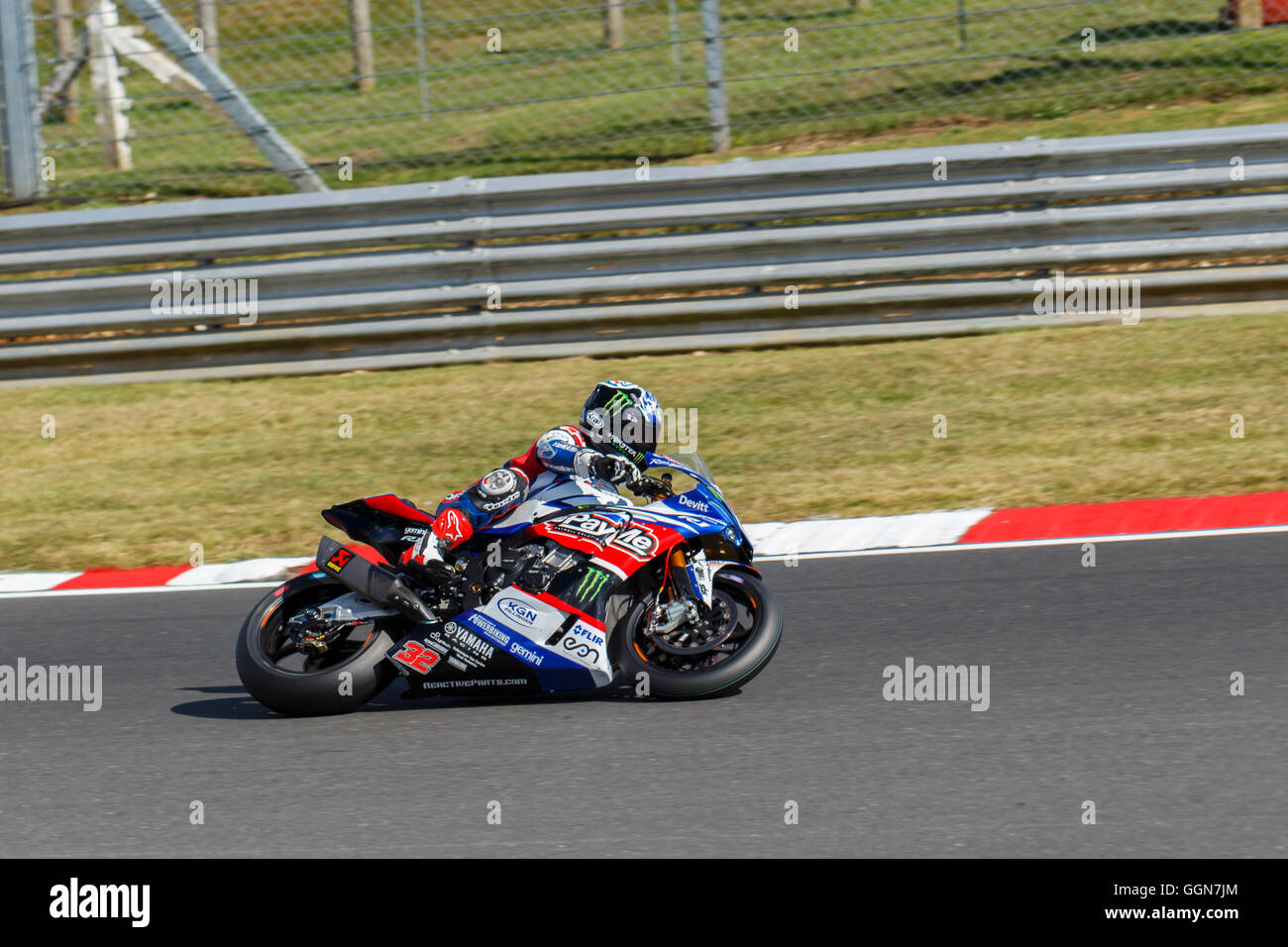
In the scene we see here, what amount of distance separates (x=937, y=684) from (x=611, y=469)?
58.0 inches

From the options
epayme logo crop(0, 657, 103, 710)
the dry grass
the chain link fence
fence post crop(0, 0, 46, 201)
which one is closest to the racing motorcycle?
epayme logo crop(0, 657, 103, 710)

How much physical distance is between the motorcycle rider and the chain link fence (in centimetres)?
669

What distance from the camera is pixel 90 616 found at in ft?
26.1

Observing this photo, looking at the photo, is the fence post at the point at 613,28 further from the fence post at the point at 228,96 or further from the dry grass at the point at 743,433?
the dry grass at the point at 743,433

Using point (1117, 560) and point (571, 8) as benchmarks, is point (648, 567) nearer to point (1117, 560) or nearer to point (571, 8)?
point (1117, 560)

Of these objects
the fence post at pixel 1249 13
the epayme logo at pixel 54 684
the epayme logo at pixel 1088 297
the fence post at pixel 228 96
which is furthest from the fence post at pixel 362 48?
the fence post at pixel 1249 13

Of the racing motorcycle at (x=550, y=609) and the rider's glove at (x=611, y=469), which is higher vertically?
the rider's glove at (x=611, y=469)

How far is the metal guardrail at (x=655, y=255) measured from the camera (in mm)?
11234

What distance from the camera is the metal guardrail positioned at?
11.2 metres

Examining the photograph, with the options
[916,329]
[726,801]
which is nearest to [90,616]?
[726,801]

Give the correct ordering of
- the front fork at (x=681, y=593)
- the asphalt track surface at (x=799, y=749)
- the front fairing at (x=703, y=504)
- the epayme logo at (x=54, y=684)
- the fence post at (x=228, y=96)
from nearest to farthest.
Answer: the asphalt track surface at (x=799, y=749), the front fork at (x=681, y=593), the front fairing at (x=703, y=504), the epayme logo at (x=54, y=684), the fence post at (x=228, y=96)

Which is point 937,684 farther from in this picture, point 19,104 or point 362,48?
point 19,104

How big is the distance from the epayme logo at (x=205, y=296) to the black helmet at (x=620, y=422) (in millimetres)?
6463

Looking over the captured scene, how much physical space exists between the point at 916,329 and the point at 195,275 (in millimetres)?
5285
